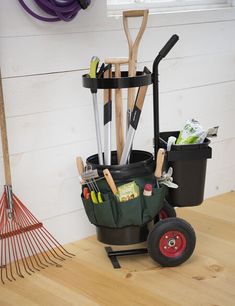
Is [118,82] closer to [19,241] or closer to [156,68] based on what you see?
[156,68]

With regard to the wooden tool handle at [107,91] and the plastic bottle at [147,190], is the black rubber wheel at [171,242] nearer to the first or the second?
the plastic bottle at [147,190]

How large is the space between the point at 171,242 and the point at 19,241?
0.60m

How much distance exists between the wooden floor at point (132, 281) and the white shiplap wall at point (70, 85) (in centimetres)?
28

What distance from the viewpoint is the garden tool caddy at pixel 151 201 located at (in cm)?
211

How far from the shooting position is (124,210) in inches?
82.8

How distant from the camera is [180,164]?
2.24 meters

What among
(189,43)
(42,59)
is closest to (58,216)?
(42,59)

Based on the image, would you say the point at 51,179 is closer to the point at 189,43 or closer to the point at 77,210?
the point at 77,210

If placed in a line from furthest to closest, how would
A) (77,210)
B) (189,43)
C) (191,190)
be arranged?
1. (189,43)
2. (77,210)
3. (191,190)

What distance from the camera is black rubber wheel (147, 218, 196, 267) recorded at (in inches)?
83.9

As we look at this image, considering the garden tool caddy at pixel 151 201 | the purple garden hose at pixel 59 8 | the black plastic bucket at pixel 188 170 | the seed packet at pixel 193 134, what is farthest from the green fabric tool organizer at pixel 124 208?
the purple garden hose at pixel 59 8

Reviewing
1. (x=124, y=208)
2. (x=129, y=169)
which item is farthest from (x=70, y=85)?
(x=124, y=208)

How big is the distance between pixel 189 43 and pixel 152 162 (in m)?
0.75

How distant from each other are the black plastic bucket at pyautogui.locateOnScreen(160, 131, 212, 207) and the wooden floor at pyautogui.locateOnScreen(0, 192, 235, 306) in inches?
8.6
